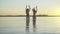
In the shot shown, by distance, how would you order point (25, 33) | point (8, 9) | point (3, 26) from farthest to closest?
point (8, 9) < point (3, 26) < point (25, 33)

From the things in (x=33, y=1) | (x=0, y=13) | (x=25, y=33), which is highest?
(x=33, y=1)

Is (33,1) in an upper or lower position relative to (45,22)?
upper

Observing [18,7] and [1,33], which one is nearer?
[1,33]

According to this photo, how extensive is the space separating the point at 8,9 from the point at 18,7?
0.10m

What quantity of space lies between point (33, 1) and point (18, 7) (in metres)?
0.16

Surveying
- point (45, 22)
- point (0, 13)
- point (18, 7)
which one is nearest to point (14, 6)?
point (18, 7)

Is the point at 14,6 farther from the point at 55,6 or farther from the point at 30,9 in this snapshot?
the point at 55,6

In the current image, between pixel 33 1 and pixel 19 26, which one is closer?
pixel 19 26

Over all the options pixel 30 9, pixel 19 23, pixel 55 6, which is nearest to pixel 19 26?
pixel 19 23

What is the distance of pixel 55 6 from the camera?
1566 mm

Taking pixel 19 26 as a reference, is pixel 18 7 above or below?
above

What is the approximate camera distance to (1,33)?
1227mm

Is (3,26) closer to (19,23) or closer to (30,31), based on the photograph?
(19,23)

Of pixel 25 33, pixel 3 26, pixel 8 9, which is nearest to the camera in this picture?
pixel 25 33
